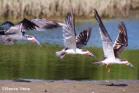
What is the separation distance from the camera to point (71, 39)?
27.1 feet

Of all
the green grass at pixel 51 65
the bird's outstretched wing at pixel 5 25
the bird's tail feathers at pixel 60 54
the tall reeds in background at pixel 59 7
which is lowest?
the green grass at pixel 51 65

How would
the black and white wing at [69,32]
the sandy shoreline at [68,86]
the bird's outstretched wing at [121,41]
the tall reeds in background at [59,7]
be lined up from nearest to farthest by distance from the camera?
1. the sandy shoreline at [68,86]
2. the black and white wing at [69,32]
3. the bird's outstretched wing at [121,41]
4. the tall reeds in background at [59,7]

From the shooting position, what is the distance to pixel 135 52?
8.48 metres

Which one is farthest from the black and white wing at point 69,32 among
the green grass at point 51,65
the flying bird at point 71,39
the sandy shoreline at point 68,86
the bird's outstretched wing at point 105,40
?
the sandy shoreline at point 68,86

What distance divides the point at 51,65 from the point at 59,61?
278 millimetres

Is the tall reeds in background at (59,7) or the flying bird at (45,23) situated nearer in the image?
the flying bird at (45,23)

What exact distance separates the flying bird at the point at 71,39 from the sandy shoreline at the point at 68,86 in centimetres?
58

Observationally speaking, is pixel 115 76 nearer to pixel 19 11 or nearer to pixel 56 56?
pixel 56 56

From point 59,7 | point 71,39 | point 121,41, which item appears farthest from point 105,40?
point 59,7

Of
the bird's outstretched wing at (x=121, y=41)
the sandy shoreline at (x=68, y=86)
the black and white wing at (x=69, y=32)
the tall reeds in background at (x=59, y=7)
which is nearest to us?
the sandy shoreline at (x=68, y=86)

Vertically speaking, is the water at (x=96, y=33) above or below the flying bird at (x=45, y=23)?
below

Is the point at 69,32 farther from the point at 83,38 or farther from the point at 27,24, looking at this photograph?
the point at 27,24

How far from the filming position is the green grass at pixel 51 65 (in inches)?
332

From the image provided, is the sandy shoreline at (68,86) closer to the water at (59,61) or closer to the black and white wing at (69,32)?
the water at (59,61)
